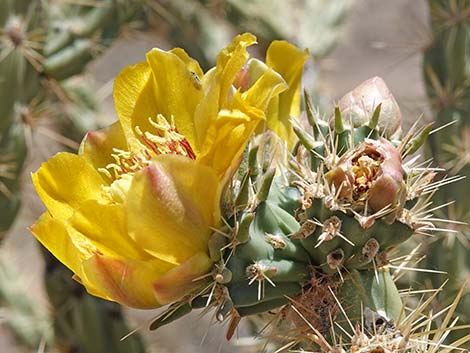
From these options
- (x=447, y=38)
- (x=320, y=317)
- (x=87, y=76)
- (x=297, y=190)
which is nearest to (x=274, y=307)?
(x=320, y=317)

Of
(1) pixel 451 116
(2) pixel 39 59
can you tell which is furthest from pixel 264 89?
(2) pixel 39 59

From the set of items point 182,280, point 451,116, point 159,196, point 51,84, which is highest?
point 159,196

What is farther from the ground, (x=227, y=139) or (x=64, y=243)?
(x=227, y=139)

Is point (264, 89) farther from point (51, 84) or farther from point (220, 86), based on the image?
point (51, 84)

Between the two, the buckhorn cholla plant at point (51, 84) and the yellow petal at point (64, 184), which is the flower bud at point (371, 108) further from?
the buckhorn cholla plant at point (51, 84)

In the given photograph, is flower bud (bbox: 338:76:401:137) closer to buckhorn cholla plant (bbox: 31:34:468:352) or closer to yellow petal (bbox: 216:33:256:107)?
buckhorn cholla plant (bbox: 31:34:468:352)

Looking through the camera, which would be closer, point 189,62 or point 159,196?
point 159,196

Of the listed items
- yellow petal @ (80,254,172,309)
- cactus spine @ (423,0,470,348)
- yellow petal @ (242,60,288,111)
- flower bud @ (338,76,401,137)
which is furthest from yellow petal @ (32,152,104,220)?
cactus spine @ (423,0,470,348)
